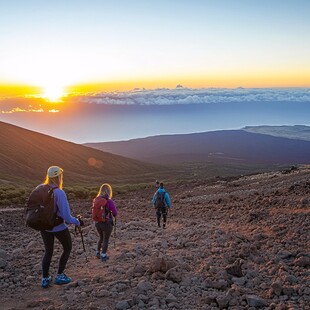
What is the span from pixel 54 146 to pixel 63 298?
8526 centimetres

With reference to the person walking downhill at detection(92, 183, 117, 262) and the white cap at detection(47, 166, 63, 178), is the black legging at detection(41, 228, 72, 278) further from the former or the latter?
the person walking downhill at detection(92, 183, 117, 262)

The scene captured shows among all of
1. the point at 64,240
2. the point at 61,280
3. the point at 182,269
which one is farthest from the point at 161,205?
the point at 64,240

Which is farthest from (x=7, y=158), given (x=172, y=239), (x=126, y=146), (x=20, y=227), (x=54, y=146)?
(x=126, y=146)

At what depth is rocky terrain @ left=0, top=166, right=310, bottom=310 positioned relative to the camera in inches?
207

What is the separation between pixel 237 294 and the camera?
525 centimetres

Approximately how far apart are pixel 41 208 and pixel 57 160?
247 ft

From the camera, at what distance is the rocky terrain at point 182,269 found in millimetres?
5246

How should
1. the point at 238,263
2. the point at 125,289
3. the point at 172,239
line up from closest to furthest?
1. the point at 125,289
2. the point at 238,263
3. the point at 172,239

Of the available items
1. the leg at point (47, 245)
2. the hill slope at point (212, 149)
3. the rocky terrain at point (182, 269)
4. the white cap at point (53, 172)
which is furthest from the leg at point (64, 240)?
the hill slope at point (212, 149)

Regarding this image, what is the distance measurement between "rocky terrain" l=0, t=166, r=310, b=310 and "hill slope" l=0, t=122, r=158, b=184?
5113 cm

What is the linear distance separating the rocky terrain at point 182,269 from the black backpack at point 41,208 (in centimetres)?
105

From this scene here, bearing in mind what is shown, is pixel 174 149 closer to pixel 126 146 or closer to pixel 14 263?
pixel 126 146

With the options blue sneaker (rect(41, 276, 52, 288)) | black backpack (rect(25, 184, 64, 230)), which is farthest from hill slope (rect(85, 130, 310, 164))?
black backpack (rect(25, 184, 64, 230))

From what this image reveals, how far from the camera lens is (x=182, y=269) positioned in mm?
6402
